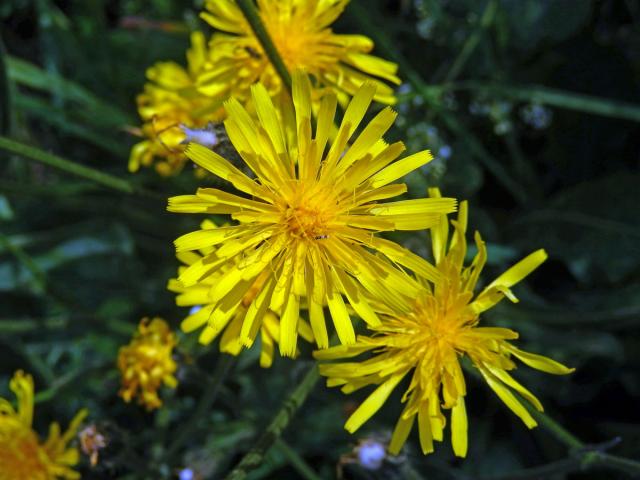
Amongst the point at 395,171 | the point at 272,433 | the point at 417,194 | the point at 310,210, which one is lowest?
the point at 272,433

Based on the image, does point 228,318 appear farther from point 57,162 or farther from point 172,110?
point 172,110

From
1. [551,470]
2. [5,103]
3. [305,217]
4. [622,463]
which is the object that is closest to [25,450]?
[5,103]

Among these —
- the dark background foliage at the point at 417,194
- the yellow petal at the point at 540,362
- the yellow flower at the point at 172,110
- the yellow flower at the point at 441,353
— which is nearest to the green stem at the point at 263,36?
the yellow flower at the point at 172,110

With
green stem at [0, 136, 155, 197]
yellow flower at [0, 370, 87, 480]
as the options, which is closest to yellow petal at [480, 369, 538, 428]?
green stem at [0, 136, 155, 197]

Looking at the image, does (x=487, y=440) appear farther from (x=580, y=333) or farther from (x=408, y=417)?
(x=408, y=417)

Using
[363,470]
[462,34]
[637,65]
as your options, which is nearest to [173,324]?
[363,470]

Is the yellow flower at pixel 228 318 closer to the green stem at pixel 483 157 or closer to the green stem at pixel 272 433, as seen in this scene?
the green stem at pixel 272 433
